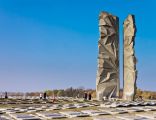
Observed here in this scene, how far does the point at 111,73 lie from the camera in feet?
123

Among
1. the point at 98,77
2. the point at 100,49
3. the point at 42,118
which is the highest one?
the point at 100,49

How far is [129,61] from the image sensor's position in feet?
124

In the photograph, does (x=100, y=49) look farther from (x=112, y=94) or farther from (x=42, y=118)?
(x=42, y=118)

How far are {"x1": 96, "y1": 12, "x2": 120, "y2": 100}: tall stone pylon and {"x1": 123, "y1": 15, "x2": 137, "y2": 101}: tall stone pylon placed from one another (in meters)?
0.85

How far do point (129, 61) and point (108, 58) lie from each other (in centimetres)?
218

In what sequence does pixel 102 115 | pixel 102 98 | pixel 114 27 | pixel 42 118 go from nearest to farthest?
pixel 42 118
pixel 102 115
pixel 102 98
pixel 114 27

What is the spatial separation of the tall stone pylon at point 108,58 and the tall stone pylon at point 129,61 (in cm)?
85

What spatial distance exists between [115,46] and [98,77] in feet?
13.2

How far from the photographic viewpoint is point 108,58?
37594mm

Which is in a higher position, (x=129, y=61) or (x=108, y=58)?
(x=108, y=58)

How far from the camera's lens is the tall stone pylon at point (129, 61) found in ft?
121

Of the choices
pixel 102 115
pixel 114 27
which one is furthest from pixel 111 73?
pixel 102 115

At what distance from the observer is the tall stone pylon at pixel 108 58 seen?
1455 inches

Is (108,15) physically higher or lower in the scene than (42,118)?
higher
